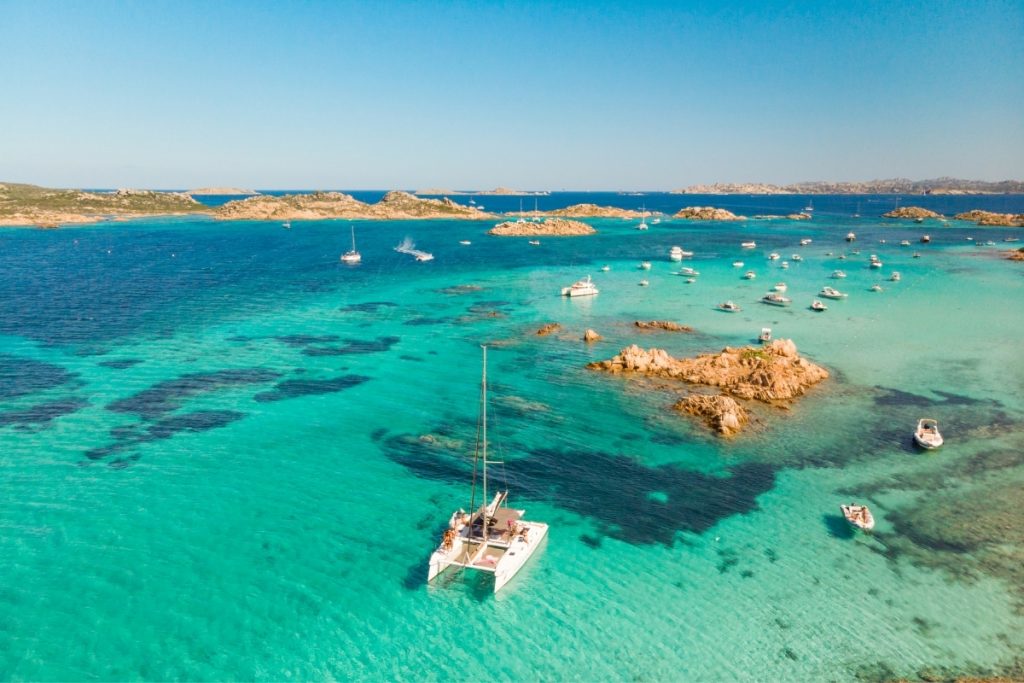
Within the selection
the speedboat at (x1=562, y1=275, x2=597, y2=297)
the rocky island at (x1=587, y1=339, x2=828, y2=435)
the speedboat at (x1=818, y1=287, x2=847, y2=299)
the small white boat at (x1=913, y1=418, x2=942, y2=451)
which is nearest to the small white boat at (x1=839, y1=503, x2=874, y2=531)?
the rocky island at (x1=587, y1=339, x2=828, y2=435)

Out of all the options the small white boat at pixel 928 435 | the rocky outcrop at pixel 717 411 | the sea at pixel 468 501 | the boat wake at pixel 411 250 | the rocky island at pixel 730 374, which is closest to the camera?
the sea at pixel 468 501

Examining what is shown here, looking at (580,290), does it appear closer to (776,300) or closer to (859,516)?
(776,300)

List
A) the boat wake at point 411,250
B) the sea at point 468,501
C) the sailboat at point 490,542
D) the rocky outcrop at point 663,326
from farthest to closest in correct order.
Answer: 1. the boat wake at point 411,250
2. the rocky outcrop at point 663,326
3. the sailboat at point 490,542
4. the sea at point 468,501

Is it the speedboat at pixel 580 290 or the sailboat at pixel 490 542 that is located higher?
the speedboat at pixel 580 290

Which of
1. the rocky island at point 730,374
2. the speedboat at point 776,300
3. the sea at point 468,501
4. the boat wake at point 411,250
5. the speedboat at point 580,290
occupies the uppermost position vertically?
the boat wake at point 411,250

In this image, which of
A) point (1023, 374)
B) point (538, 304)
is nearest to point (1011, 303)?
point (1023, 374)

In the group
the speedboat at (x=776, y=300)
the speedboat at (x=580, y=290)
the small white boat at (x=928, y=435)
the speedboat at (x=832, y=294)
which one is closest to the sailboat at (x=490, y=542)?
the small white boat at (x=928, y=435)

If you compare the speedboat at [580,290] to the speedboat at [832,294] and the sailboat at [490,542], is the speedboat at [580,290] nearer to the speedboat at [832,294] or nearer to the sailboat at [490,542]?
the speedboat at [832,294]

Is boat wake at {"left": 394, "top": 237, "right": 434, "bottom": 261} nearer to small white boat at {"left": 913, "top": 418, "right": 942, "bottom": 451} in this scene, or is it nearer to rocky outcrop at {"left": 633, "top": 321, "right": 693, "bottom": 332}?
rocky outcrop at {"left": 633, "top": 321, "right": 693, "bottom": 332}

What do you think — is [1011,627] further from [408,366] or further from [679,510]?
[408,366]

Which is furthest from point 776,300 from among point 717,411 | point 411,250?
point 411,250
